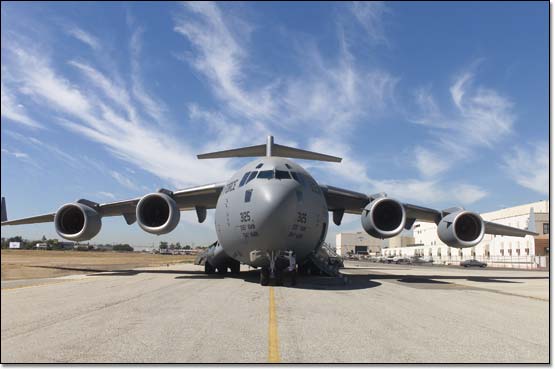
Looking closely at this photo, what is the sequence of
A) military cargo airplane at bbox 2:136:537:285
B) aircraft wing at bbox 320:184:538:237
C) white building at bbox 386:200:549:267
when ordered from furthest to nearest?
1. white building at bbox 386:200:549:267
2. aircraft wing at bbox 320:184:538:237
3. military cargo airplane at bbox 2:136:537:285

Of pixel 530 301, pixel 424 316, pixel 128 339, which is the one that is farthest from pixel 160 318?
pixel 530 301

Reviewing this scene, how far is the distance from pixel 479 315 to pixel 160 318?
6.41 meters

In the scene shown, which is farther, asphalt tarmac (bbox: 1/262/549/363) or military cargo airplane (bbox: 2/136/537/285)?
military cargo airplane (bbox: 2/136/537/285)

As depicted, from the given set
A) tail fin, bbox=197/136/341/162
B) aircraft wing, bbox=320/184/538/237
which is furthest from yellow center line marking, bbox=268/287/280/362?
tail fin, bbox=197/136/341/162

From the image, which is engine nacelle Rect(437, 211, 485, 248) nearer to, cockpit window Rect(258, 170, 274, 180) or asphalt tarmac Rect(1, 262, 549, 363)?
asphalt tarmac Rect(1, 262, 549, 363)

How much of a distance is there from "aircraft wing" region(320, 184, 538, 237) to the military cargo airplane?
47 millimetres

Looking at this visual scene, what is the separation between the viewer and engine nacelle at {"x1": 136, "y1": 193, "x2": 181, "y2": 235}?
699 inches

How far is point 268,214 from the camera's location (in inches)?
516

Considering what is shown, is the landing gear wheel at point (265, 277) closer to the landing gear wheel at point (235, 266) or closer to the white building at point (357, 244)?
the landing gear wheel at point (235, 266)

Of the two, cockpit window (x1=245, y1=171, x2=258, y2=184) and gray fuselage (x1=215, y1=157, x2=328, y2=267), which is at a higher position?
cockpit window (x1=245, y1=171, x2=258, y2=184)

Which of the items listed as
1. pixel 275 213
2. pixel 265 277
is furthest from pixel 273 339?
pixel 265 277

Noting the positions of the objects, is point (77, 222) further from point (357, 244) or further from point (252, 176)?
point (357, 244)

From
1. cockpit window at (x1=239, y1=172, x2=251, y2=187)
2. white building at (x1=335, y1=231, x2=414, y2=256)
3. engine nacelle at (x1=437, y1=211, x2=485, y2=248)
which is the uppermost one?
cockpit window at (x1=239, y1=172, x2=251, y2=187)

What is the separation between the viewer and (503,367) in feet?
15.9
